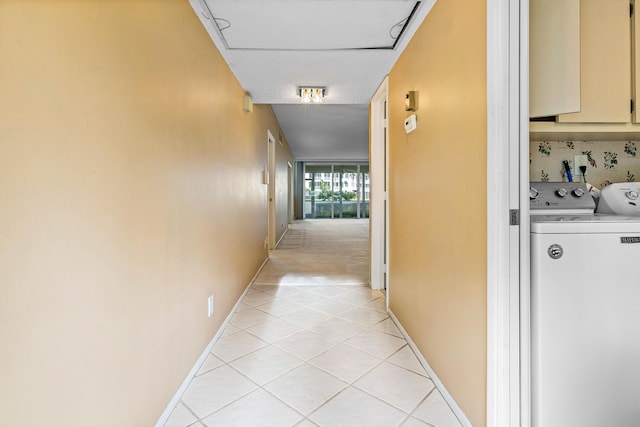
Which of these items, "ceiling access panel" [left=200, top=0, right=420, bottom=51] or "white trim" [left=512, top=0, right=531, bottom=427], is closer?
"white trim" [left=512, top=0, right=531, bottom=427]

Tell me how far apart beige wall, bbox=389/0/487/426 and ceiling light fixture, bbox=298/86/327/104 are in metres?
1.09

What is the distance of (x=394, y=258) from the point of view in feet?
8.43

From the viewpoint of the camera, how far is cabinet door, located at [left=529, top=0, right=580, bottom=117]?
127cm

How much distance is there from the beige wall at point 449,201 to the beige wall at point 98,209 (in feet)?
4.38

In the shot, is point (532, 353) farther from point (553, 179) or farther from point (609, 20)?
point (609, 20)

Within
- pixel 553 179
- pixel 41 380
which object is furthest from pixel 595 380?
pixel 41 380

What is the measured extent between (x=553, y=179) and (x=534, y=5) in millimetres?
859

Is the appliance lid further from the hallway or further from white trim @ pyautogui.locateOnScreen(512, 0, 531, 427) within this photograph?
the hallway

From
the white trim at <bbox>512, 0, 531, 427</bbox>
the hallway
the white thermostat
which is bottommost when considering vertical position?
the hallway

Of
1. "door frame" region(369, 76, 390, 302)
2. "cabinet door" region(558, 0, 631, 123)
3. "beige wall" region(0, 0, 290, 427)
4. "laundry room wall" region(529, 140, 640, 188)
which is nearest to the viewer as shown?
"beige wall" region(0, 0, 290, 427)

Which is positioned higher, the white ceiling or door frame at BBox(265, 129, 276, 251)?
the white ceiling

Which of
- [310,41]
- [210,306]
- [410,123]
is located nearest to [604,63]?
[410,123]

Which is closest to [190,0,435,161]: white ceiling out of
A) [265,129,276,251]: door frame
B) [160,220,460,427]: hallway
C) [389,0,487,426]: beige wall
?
[389,0,487,426]: beige wall

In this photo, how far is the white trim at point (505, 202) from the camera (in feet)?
3.64
